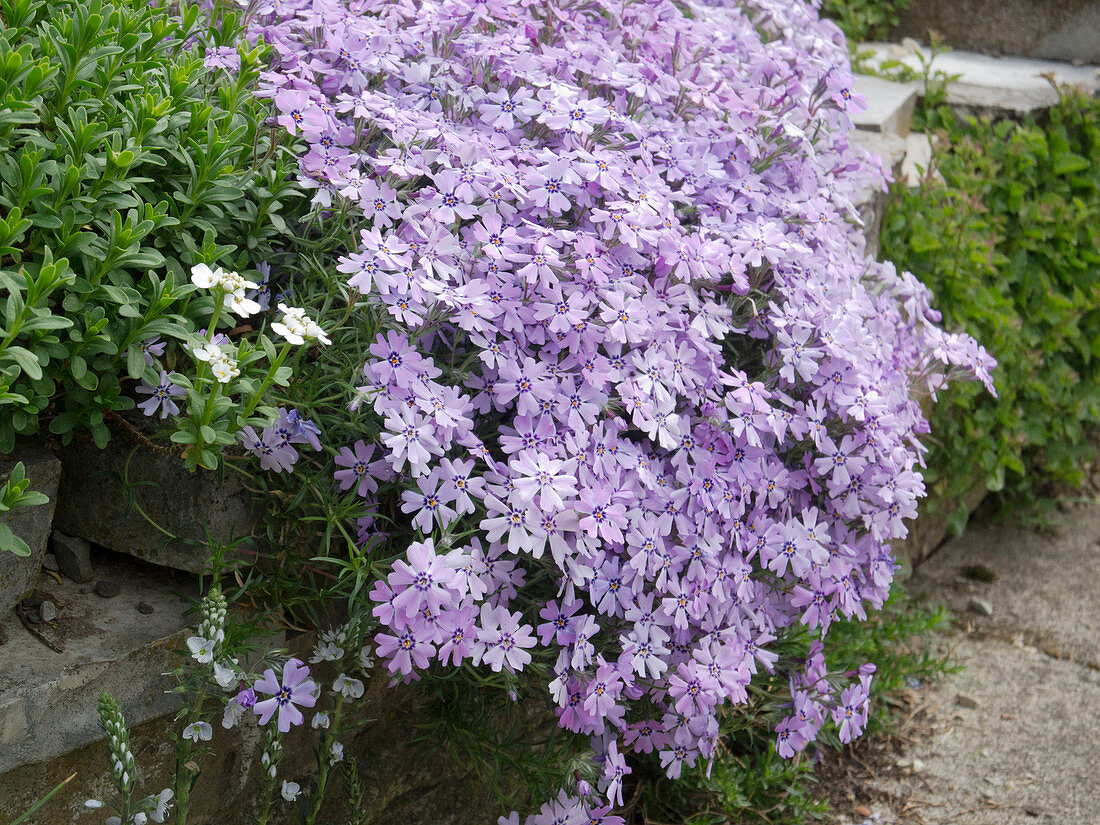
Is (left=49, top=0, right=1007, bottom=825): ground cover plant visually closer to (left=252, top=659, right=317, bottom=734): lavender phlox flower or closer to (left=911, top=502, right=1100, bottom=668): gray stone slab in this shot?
(left=252, top=659, right=317, bottom=734): lavender phlox flower

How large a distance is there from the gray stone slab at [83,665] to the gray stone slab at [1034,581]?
263 cm

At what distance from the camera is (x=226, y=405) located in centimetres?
155

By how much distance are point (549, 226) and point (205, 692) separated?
3.37 feet

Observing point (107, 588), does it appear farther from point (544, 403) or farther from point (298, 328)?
point (544, 403)

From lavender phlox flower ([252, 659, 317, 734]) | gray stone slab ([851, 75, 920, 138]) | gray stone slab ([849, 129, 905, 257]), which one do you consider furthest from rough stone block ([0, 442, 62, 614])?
gray stone slab ([851, 75, 920, 138])

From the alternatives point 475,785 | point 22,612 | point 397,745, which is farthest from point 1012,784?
point 22,612

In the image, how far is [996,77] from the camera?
15.0 ft

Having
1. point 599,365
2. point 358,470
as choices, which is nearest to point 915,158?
point 599,365

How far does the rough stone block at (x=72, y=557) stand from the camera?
72.2 inches

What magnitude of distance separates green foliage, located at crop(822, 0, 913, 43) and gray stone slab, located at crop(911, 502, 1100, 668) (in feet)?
7.68

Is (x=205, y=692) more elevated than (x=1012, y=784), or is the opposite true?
(x=205, y=692)

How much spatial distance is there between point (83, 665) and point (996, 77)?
4474 millimetres

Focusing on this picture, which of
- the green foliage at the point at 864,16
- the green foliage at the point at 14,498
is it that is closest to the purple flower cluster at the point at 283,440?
the green foliage at the point at 14,498

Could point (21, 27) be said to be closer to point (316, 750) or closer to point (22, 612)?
point (22, 612)
